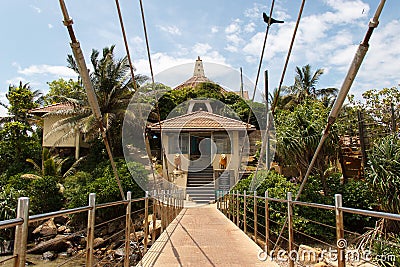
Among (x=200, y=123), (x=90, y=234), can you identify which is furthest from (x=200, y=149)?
(x=90, y=234)

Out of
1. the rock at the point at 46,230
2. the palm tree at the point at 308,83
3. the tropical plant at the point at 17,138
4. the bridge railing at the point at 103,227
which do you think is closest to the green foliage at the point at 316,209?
the bridge railing at the point at 103,227

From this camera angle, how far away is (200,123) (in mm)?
13477

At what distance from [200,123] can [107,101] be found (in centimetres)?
422

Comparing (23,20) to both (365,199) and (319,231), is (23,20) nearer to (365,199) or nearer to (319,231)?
(319,231)

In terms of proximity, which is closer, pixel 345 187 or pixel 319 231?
pixel 319 231

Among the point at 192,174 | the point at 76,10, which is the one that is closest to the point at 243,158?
the point at 192,174

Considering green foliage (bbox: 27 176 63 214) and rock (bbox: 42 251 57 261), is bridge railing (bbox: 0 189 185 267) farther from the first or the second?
green foliage (bbox: 27 176 63 214)

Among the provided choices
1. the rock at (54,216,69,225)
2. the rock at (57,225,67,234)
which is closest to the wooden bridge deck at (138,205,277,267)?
the rock at (57,225,67,234)

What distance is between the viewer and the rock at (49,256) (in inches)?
385

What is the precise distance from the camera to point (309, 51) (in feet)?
14.0

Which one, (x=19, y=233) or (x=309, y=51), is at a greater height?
(x=309, y=51)

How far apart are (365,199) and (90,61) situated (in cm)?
1277

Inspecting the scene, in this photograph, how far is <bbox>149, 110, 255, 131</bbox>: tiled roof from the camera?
13203mm

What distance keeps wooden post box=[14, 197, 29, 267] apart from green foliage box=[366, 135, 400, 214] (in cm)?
628
